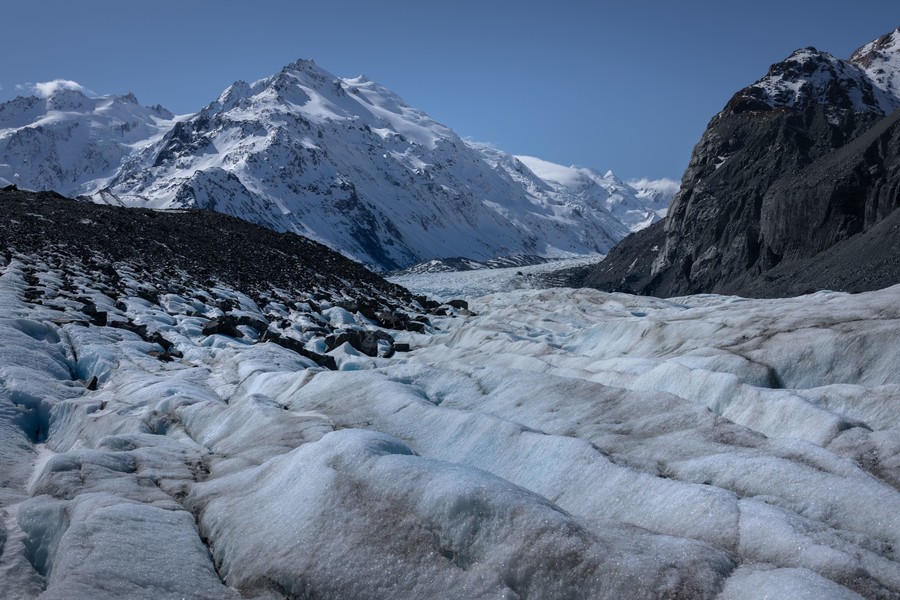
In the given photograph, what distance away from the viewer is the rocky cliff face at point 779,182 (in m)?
64.4

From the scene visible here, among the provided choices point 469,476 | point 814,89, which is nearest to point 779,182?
point 814,89

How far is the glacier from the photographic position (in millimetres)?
6273

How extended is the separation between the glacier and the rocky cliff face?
2060 inches

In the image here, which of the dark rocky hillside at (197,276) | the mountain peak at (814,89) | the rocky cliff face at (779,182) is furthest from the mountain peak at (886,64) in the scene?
the dark rocky hillside at (197,276)

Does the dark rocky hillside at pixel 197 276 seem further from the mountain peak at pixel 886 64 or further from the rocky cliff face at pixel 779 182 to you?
the mountain peak at pixel 886 64

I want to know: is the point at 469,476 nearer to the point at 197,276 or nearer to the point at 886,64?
the point at 197,276

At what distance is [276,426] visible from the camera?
37.4 ft

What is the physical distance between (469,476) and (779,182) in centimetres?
8093

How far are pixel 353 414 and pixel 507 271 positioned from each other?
129996mm

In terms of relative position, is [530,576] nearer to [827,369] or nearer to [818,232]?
[827,369]

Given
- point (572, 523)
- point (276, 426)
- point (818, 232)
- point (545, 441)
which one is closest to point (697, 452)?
point (545, 441)

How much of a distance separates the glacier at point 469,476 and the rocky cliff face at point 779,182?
172ft

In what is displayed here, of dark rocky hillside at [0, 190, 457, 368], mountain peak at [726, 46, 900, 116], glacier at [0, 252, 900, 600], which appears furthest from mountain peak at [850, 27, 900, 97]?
Answer: glacier at [0, 252, 900, 600]

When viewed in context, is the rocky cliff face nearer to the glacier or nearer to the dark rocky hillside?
the dark rocky hillside
